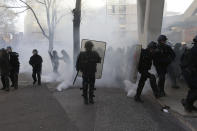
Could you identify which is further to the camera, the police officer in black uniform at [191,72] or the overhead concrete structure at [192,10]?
the overhead concrete structure at [192,10]

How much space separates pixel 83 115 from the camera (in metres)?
6.97

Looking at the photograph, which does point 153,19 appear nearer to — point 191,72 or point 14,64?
point 14,64

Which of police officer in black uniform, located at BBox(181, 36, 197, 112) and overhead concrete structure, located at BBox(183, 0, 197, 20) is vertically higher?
overhead concrete structure, located at BBox(183, 0, 197, 20)

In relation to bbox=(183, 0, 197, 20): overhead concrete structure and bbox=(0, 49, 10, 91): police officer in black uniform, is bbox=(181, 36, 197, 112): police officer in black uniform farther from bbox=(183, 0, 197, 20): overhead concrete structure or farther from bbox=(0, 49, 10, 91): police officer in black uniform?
bbox=(183, 0, 197, 20): overhead concrete structure

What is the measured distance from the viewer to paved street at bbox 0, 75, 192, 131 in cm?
607

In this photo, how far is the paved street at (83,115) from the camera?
607cm

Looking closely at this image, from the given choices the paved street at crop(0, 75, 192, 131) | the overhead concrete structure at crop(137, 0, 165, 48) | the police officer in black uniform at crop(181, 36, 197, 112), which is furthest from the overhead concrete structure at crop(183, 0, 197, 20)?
the police officer in black uniform at crop(181, 36, 197, 112)

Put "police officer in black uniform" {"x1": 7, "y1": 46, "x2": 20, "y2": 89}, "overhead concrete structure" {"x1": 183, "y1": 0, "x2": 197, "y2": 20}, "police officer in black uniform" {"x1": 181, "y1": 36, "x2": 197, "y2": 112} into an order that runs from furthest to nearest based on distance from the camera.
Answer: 1. "overhead concrete structure" {"x1": 183, "y1": 0, "x2": 197, "y2": 20}
2. "police officer in black uniform" {"x1": 7, "y1": 46, "x2": 20, "y2": 89}
3. "police officer in black uniform" {"x1": 181, "y1": 36, "x2": 197, "y2": 112}

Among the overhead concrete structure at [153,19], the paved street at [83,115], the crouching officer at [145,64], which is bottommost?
the paved street at [83,115]

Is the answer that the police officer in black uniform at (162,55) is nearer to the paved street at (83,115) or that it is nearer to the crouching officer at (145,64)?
the crouching officer at (145,64)

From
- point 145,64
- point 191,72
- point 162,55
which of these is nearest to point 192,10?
point 162,55

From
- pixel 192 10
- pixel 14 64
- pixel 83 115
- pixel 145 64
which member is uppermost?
pixel 192 10

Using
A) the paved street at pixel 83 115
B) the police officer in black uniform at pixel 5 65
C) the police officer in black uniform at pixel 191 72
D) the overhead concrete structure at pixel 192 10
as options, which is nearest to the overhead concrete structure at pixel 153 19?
the paved street at pixel 83 115

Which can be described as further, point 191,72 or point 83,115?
point 83,115
